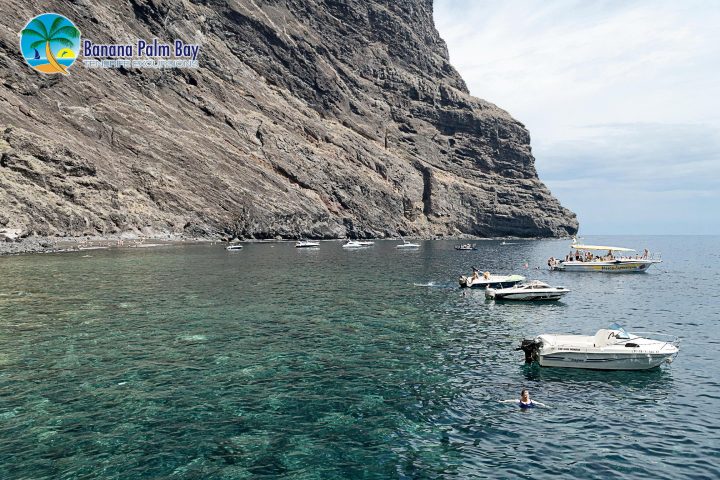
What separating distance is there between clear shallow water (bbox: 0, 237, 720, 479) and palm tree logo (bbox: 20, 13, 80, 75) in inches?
4157

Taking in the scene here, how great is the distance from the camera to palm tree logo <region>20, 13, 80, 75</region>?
125188mm

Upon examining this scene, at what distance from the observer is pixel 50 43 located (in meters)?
129

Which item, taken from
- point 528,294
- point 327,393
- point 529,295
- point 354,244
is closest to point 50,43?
point 354,244

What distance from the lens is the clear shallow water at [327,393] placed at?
1656 centimetres

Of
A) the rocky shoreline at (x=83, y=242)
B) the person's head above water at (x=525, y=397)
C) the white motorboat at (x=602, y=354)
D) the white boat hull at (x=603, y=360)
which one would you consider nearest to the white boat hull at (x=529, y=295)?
the white motorboat at (x=602, y=354)

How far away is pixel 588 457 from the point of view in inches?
679

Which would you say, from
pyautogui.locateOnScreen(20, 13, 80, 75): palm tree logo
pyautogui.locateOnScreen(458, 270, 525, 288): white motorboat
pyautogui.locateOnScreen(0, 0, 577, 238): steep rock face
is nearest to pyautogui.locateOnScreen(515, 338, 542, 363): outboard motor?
pyautogui.locateOnScreen(458, 270, 525, 288): white motorboat

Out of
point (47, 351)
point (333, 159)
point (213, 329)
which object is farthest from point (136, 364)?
point (333, 159)

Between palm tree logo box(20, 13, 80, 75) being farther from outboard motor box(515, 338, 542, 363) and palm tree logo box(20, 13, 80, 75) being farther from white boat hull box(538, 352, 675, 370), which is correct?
white boat hull box(538, 352, 675, 370)

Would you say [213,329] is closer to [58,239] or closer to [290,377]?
[290,377]

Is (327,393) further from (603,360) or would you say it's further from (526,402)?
(603,360)

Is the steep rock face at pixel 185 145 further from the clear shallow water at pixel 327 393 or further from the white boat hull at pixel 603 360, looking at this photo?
the white boat hull at pixel 603 360

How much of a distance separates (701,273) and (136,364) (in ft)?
310

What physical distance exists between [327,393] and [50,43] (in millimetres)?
147566
